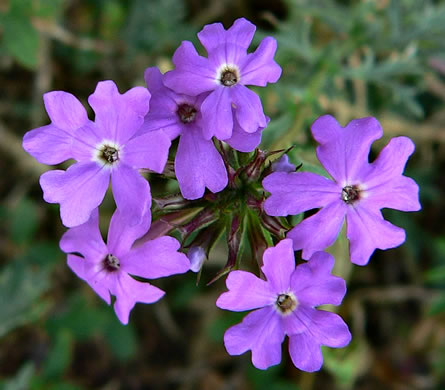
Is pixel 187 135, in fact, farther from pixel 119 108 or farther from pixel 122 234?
pixel 122 234

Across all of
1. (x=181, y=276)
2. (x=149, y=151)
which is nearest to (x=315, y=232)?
(x=149, y=151)

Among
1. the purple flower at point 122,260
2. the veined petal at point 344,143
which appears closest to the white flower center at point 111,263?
the purple flower at point 122,260

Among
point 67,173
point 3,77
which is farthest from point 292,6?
point 67,173

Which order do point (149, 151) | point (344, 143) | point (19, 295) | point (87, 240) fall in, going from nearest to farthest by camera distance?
1. point (149, 151)
2. point (344, 143)
3. point (87, 240)
4. point (19, 295)

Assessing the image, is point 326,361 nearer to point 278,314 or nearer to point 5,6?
point 278,314

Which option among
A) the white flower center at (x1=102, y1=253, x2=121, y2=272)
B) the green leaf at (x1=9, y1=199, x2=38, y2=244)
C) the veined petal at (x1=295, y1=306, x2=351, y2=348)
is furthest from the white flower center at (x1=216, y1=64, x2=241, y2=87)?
the green leaf at (x1=9, y1=199, x2=38, y2=244)

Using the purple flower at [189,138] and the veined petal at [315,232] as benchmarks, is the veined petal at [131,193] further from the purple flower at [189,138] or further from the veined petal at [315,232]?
the veined petal at [315,232]
